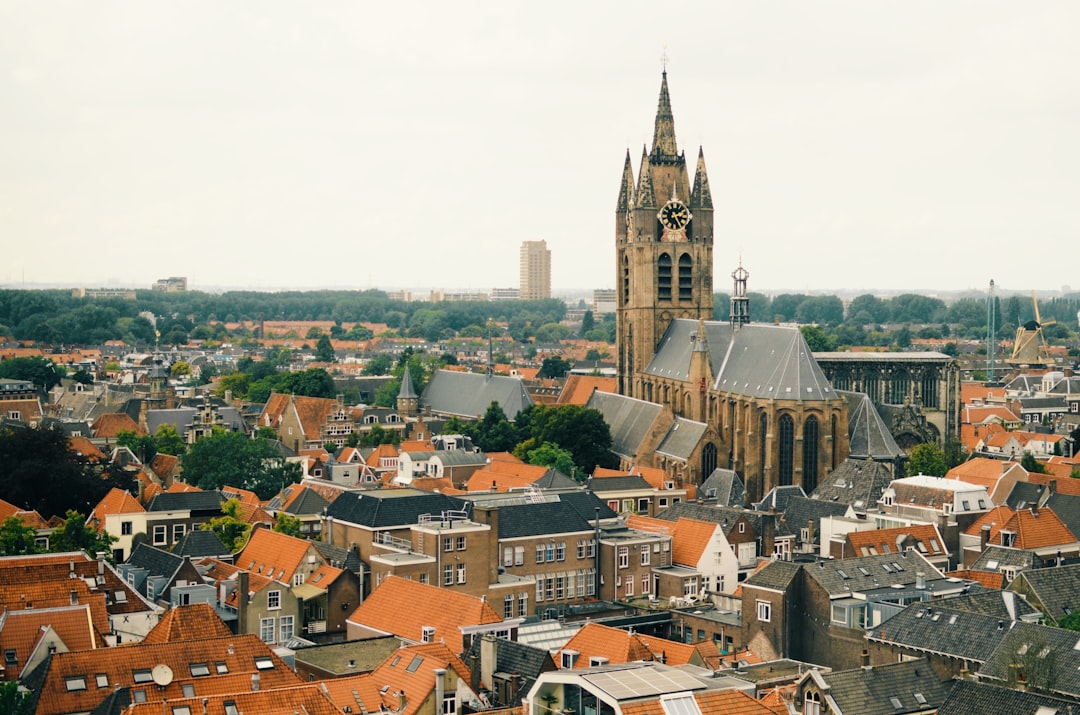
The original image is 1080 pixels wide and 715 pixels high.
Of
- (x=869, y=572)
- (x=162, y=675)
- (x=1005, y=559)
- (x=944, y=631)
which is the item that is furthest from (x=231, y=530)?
(x=1005, y=559)

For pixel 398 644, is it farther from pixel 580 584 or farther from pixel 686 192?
pixel 686 192

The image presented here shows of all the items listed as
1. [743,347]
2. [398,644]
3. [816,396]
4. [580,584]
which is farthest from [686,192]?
[398,644]

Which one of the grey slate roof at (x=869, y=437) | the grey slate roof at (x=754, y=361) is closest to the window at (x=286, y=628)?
the grey slate roof at (x=754, y=361)

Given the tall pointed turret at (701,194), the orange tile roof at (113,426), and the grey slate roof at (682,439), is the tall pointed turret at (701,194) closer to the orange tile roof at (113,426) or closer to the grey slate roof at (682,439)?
the grey slate roof at (682,439)

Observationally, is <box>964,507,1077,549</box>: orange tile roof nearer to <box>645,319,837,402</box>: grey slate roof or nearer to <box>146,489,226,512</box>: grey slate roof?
<box>645,319,837,402</box>: grey slate roof

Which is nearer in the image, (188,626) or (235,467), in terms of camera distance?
(188,626)

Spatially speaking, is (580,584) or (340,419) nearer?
(580,584)

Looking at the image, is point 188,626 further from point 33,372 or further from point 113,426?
point 33,372
